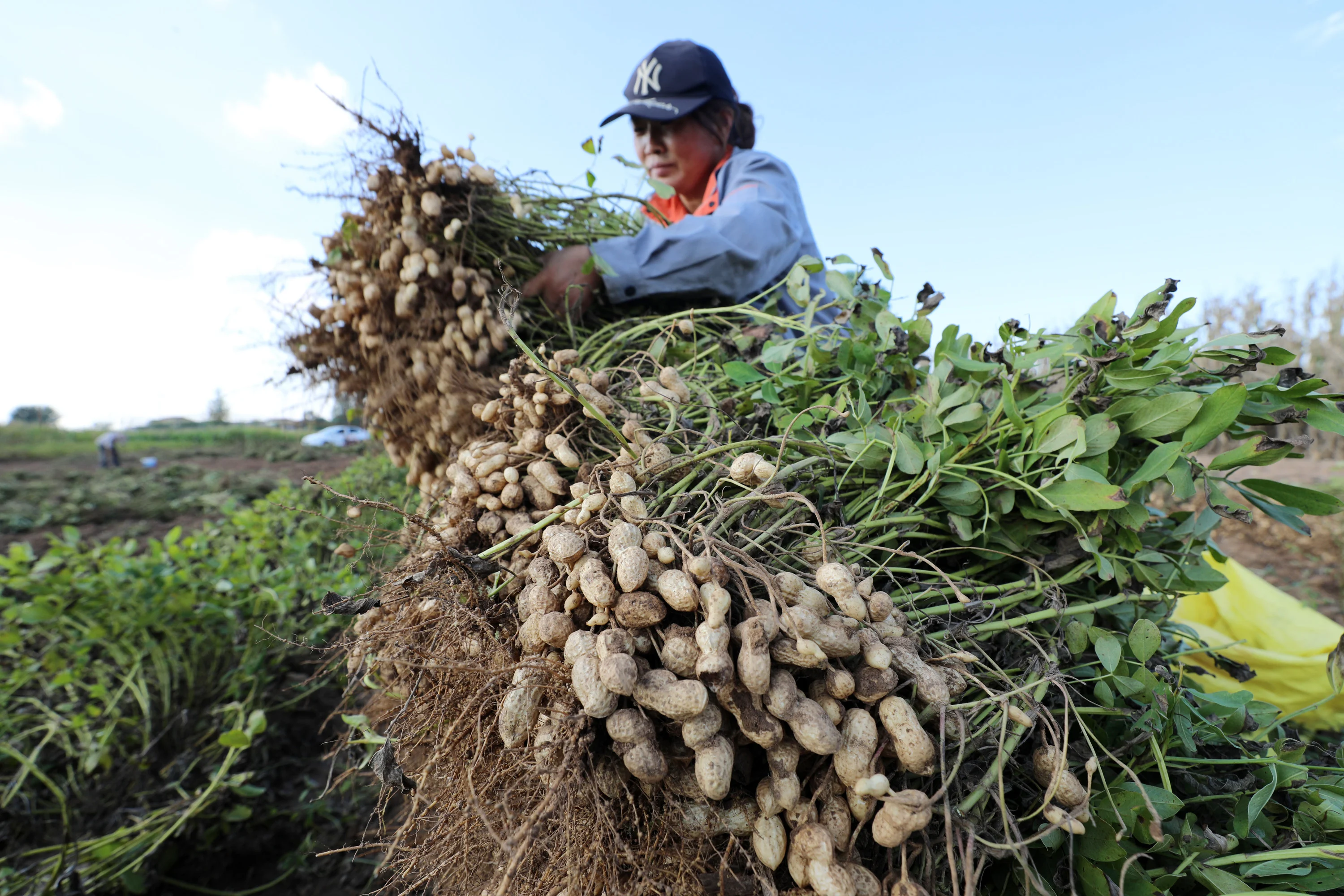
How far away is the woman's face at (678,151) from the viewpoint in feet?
6.56

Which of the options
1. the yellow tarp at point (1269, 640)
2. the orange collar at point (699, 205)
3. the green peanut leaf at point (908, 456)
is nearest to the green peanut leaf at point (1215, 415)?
the green peanut leaf at point (908, 456)

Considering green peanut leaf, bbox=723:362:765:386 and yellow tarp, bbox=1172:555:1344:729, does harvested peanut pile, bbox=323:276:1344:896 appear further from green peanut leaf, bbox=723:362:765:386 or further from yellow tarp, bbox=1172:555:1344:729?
yellow tarp, bbox=1172:555:1344:729

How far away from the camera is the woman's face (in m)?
2.00

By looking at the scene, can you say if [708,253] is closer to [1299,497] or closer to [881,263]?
[881,263]

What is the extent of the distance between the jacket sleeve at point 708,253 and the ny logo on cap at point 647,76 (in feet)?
1.91

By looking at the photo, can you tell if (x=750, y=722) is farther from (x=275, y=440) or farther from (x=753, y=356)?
(x=275, y=440)

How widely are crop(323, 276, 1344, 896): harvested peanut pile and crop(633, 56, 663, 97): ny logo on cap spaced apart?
1204mm

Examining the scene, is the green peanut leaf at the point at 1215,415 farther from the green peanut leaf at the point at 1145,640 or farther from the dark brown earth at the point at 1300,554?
the dark brown earth at the point at 1300,554

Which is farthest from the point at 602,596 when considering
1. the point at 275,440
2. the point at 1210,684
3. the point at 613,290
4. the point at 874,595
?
the point at 275,440

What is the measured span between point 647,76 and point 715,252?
907mm

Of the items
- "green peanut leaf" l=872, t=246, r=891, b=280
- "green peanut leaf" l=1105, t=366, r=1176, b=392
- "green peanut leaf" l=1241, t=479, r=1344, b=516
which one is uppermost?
"green peanut leaf" l=872, t=246, r=891, b=280

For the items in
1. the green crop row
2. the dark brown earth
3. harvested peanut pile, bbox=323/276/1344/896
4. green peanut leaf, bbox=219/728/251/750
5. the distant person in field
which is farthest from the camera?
the distant person in field

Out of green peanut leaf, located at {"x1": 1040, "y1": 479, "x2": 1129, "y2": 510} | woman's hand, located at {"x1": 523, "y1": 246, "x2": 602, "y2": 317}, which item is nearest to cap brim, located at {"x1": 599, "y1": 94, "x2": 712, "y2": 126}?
woman's hand, located at {"x1": 523, "y1": 246, "x2": 602, "y2": 317}

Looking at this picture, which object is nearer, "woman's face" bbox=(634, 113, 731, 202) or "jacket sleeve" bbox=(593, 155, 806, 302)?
"jacket sleeve" bbox=(593, 155, 806, 302)
